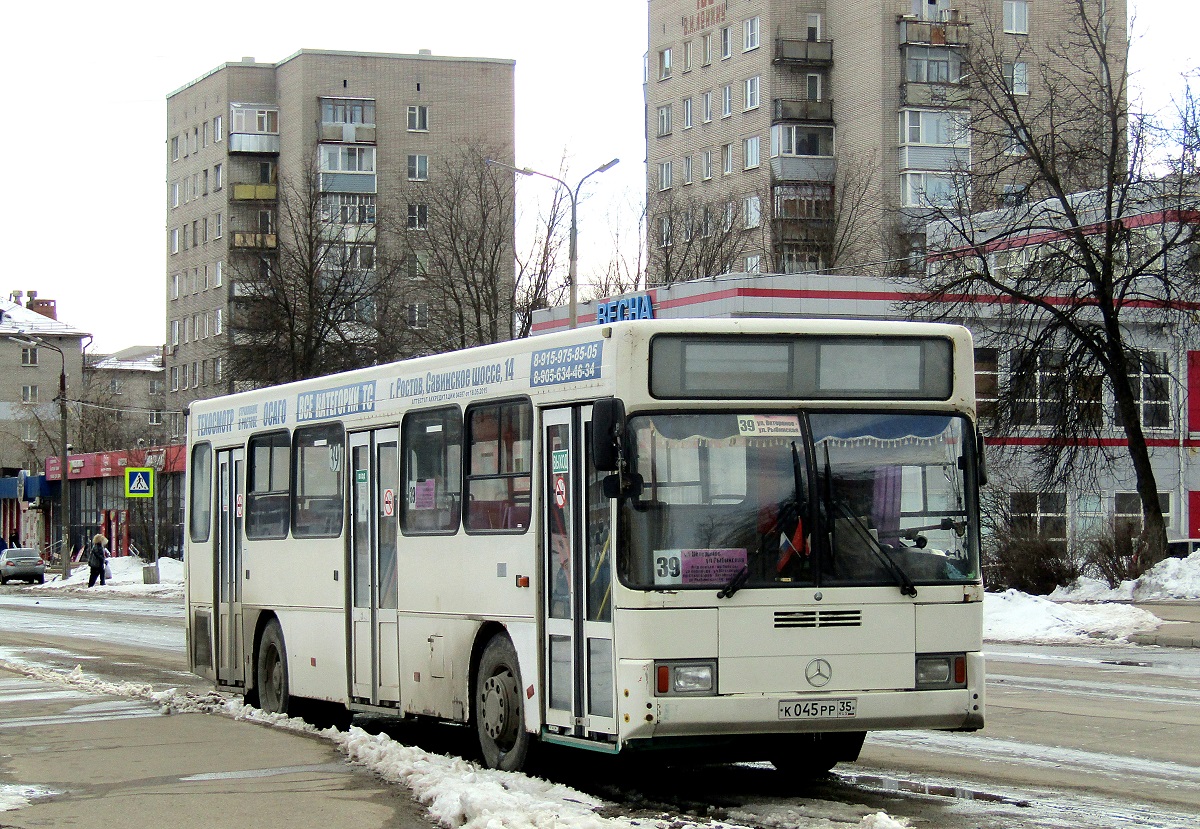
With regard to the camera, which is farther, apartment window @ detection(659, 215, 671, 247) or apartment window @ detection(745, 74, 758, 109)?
apartment window @ detection(745, 74, 758, 109)

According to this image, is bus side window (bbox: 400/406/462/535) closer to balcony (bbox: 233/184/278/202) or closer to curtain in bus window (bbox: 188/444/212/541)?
curtain in bus window (bbox: 188/444/212/541)

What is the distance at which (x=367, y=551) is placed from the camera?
12.5m

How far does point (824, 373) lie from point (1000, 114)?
82.4ft

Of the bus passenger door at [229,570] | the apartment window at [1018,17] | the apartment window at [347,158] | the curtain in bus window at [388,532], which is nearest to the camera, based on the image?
the curtain in bus window at [388,532]

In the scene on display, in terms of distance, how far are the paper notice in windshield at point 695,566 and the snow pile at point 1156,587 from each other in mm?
20685

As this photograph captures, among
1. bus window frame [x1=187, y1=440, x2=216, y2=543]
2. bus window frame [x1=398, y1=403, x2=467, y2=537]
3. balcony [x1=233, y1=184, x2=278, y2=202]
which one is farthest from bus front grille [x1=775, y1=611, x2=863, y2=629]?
balcony [x1=233, y1=184, x2=278, y2=202]

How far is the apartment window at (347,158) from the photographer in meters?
88.1

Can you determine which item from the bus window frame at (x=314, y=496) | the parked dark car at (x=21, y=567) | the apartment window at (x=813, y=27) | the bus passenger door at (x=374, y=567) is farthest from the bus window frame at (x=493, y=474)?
the apartment window at (x=813, y=27)

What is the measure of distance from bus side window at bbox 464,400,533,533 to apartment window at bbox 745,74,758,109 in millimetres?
63954

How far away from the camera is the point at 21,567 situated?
6200 centimetres

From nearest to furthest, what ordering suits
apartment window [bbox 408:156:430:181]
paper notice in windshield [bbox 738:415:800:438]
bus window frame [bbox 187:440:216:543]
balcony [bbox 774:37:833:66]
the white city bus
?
1. the white city bus
2. paper notice in windshield [bbox 738:415:800:438]
3. bus window frame [bbox 187:440:216:543]
4. balcony [bbox 774:37:833:66]
5. apartment window [bbox 408:156:430:181]

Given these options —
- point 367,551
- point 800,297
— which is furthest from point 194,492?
point 800,297

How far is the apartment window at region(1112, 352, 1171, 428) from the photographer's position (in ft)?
105

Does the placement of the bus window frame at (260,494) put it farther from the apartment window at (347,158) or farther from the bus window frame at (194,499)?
the apartment window at (347,158)
